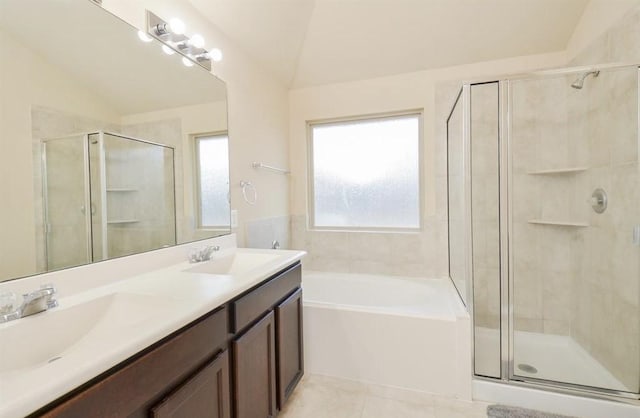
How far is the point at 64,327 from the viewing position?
870 mm

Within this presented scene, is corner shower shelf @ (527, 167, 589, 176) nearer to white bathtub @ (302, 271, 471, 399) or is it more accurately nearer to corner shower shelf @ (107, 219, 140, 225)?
white bathtub @ (302, 271, 471, 399)

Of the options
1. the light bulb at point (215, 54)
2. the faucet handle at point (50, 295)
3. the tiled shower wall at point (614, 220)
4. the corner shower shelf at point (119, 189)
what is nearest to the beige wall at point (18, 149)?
the faucet handle at point (50, 295)

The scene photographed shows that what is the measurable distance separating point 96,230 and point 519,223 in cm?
278

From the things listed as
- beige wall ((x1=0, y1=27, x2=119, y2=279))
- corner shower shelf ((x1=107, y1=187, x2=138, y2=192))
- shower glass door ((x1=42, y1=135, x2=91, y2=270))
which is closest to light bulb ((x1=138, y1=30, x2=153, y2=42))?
beige wall ((x1=0, y1=27, x2=119, y2=279))

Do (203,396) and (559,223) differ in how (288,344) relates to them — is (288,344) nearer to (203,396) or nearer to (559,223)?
(203,396)

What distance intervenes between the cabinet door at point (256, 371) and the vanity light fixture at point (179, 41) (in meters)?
1.49

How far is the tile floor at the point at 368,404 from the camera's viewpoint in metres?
1.59

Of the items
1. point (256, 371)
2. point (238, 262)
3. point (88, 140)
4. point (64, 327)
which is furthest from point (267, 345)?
point (88, 140)

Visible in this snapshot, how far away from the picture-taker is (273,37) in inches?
88.5

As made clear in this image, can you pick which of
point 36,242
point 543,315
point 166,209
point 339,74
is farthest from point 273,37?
point 543,315

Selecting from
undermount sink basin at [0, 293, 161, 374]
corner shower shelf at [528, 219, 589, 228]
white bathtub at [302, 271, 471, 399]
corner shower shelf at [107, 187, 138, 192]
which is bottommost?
white bathtub at [302, 271, 471, 399]

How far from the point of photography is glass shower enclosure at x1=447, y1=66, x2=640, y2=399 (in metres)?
1.69

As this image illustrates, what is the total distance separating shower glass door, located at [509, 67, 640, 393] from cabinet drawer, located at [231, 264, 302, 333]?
142 cm

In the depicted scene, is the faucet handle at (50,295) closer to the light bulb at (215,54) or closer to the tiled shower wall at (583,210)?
the light bulb at (215,54)
